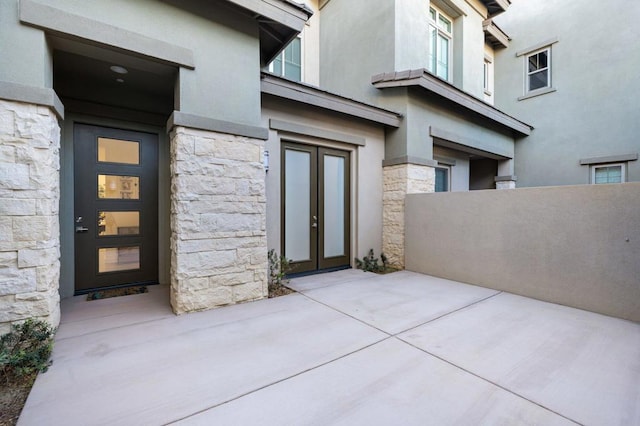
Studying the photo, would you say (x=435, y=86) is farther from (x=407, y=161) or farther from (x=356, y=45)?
(x=356, y=45)

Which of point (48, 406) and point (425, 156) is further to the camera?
point (425, 156)

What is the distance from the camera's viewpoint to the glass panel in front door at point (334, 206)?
5.87m

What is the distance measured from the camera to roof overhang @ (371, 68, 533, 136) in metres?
5.77

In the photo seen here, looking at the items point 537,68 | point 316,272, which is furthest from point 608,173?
point 316,272

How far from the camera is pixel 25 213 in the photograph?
267 centimetres

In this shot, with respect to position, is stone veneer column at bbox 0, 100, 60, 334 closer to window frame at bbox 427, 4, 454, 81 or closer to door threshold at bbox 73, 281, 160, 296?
door threshold at bbox 73, 281, 160, 296

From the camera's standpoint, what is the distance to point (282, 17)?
3.82 m

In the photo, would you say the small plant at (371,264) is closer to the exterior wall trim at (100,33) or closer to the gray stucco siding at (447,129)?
the gray stucco siding at (447,129)

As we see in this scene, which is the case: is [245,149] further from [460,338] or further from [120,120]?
[460,338]

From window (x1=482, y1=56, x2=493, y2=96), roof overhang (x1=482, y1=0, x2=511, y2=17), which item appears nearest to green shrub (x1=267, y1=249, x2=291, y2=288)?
roof overhang (x1=482, y1=0, x2=511, y2=17)

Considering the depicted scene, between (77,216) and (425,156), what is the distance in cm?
654

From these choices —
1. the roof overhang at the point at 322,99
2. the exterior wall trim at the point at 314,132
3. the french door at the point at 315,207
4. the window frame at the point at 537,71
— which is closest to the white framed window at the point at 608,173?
the window frame at the point at 537,71

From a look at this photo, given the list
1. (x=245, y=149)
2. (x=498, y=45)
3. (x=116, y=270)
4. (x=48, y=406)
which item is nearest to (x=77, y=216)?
(x=116, y=270)

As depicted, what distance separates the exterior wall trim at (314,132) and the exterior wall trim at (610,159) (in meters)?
6.92
